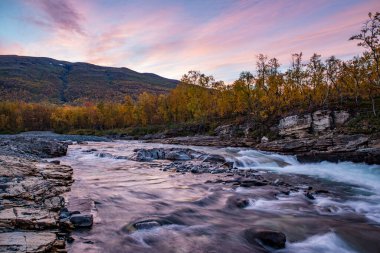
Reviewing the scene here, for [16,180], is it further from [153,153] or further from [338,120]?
[338,120]

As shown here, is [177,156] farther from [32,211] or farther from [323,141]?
[32,211]

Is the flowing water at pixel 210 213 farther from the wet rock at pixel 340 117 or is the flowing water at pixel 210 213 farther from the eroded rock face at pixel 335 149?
the wet rock at pixel 340 117

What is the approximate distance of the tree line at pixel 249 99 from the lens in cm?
4094

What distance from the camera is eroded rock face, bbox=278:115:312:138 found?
38.8 meters

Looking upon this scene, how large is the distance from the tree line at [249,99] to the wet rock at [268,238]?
31.6m

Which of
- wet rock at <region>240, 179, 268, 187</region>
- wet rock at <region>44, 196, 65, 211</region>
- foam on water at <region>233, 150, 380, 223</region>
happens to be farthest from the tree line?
wet rock at <region>44, 196, 65, 211</region>

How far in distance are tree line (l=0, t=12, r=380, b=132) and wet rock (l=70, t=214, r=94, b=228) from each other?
114ft

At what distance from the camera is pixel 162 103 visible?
89562 millimetres

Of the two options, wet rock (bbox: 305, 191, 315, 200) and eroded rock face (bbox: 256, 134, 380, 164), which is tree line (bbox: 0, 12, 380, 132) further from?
wet rock (bbox: 305, 191, 315, 200)

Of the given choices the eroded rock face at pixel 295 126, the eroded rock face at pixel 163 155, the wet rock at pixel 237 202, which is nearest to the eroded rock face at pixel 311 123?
the eroded rock face at pixel 295 126

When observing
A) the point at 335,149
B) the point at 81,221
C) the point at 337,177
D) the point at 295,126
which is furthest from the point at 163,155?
the point at 295,126

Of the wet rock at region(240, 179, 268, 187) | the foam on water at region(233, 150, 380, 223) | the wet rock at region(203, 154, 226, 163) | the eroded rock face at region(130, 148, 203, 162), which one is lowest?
the foam on water at region(233, 150, 380, 223)

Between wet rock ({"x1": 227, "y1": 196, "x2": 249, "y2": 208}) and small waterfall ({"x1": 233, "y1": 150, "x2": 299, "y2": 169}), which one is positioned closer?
wet rock ({"x1": 227, "y1": 196, "x2": 249, "y2": 208})

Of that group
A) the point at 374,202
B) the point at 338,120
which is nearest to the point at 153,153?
the point at 374,202
